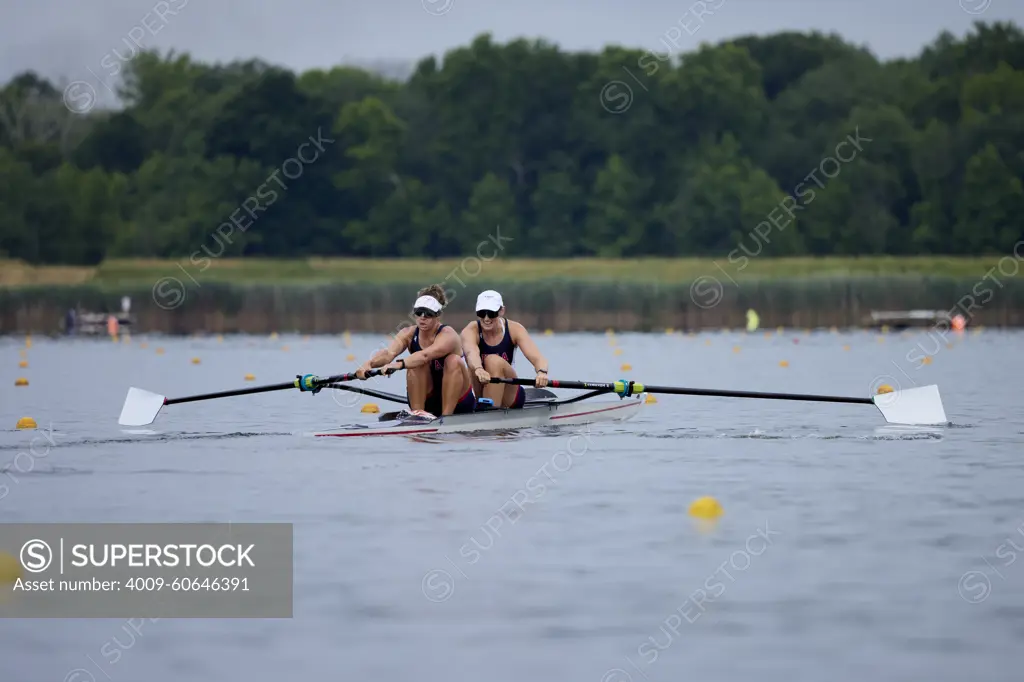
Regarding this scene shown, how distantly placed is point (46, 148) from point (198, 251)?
14290 millimetres

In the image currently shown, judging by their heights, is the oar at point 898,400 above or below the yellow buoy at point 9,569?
above

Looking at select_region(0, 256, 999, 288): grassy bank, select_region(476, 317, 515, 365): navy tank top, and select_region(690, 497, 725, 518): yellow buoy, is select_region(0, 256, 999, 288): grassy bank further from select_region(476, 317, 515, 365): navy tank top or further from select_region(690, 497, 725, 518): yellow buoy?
select_region(690, 497, 725, 518): yellow buoy

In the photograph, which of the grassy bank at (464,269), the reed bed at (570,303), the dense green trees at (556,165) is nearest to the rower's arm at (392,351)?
the reed bed at (570,303)

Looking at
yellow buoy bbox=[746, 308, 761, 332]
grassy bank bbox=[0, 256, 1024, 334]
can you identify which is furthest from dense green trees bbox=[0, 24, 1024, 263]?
yellow buoy bbox=[746, 308, 761, 332]

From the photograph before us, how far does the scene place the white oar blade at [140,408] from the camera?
18.6m

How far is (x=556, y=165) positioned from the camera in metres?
84.1

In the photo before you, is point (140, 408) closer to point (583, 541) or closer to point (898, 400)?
point (898, 400)

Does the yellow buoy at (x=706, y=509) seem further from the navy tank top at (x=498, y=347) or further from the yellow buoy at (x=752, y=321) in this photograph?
the yellow buoy at (x=752, y=321)

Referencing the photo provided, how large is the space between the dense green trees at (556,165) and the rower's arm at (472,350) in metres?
59.8

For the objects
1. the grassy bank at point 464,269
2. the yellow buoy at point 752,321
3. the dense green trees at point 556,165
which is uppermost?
the dense green trees at point 556,165

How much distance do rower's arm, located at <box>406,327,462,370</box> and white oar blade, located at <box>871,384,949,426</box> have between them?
4.49m

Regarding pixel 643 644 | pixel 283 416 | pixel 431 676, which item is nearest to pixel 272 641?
pixel 431 676

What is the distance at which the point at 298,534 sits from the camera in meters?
11.1

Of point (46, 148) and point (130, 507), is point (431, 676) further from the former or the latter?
point (46, 148)
